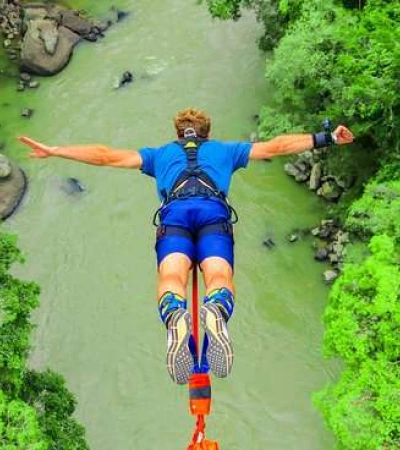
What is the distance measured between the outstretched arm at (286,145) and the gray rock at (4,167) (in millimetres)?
7250

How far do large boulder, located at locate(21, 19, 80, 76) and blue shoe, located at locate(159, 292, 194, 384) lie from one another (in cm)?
1088

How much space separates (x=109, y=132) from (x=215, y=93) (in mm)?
2226

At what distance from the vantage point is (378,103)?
8680mm

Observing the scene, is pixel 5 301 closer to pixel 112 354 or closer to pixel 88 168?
pixel 112 354

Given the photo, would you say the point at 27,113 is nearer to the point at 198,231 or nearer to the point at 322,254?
the point at 322,254

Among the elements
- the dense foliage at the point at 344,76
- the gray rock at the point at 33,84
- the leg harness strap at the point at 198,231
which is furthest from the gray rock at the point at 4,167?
the leg harness strap at the point at 198,231

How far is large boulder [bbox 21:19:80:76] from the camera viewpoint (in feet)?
50.9

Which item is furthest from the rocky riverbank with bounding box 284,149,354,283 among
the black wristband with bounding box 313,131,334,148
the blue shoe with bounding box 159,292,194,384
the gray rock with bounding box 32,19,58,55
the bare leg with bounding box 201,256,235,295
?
the gray rock with bounding box 32,19,58,55

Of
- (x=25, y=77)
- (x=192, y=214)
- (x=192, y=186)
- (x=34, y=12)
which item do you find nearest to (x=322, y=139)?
(x=192, y=186)

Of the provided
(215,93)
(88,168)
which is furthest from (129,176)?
(215,93)

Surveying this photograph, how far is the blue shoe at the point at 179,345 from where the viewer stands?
224 inches

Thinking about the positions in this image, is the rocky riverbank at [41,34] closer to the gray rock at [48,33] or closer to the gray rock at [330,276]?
the gray rock at [48,33]

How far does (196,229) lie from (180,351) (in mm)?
1271

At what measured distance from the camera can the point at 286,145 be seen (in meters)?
6.66
